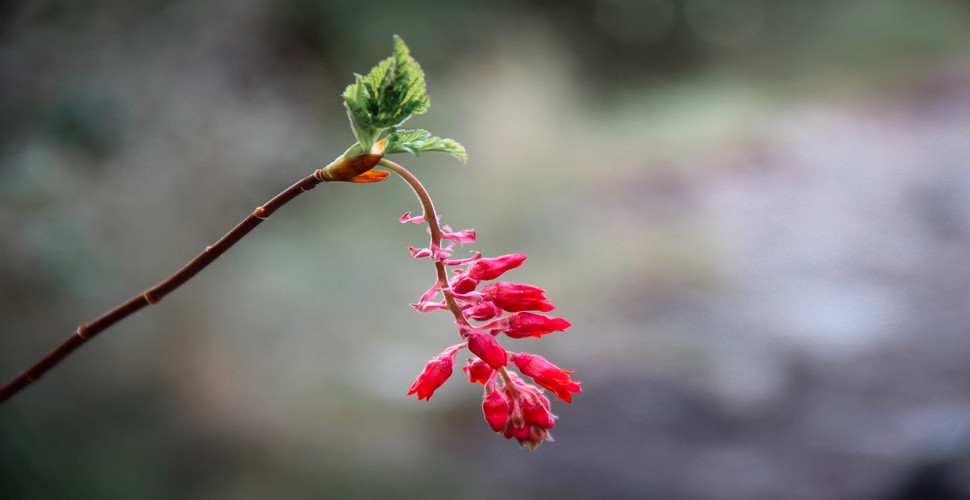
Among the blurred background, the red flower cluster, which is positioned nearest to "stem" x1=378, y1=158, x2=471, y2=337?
the red flower cluster

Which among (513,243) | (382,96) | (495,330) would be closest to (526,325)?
(495,330)

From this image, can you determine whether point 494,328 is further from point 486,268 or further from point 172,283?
point 172,283

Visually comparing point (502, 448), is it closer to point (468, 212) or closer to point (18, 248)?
point (468, 212)

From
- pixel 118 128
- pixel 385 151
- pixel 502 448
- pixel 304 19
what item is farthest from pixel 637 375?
pixel 385 151

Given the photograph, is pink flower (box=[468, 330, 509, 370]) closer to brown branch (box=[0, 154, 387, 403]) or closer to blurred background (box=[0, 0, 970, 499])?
brown branch (box=[0, 154, 387, 403])

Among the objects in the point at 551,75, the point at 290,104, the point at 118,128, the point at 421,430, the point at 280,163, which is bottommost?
the point at 421,430
